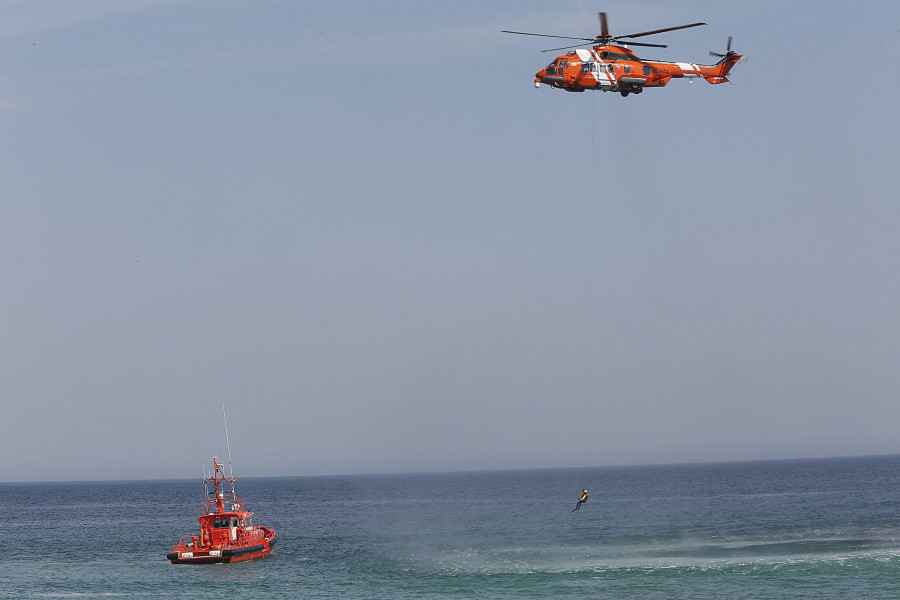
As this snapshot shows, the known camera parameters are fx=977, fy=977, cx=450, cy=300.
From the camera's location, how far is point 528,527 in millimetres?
94750

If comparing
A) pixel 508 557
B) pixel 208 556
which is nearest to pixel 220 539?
pixel 208 556

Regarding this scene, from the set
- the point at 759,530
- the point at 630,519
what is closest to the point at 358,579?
the point at 759,530

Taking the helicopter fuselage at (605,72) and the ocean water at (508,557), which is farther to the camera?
the ocean water at (508,557)

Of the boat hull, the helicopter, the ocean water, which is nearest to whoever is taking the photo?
the helicopter

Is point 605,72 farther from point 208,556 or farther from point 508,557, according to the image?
point 208,556

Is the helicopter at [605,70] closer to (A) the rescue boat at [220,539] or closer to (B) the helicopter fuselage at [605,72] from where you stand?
(B) the helicopter fuselage at [605,72]

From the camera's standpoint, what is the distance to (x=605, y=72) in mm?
43344

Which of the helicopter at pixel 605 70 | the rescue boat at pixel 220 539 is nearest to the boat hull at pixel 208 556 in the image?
the rescue boat at pixel 220 539

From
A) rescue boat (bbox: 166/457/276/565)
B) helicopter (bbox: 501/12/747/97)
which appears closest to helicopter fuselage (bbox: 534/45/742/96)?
helicopter (bbox: 501/12/747/97)

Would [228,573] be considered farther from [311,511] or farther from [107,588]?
[311,511]

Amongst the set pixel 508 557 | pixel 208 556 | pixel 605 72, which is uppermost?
pixel 605 72

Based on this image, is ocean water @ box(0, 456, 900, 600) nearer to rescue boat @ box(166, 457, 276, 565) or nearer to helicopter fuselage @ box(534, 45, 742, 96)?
rescue boat @ box(166, 457, 276, 565)

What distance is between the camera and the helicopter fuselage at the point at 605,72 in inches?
1690

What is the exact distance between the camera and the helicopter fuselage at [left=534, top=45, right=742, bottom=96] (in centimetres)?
4294
